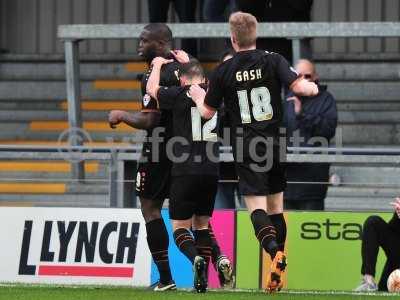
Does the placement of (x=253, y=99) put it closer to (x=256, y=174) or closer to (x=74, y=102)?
(x=256, y=174)

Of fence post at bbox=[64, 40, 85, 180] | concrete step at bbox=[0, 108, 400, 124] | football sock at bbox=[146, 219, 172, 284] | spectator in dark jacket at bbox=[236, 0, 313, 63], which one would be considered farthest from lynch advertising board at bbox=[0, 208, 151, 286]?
concrete step at bbox=[0, 108, 400, 124]

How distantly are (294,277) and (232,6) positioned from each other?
5.06m

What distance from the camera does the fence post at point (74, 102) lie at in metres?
15.6

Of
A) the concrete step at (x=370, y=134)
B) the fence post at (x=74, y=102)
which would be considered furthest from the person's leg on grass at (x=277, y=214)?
the concrete step at (x=370, y=134)

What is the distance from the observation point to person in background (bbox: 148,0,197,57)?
56.0 ft

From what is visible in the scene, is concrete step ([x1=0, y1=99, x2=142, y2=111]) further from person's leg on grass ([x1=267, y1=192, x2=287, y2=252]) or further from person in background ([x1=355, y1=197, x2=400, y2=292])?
person's leg on grass ([x1=267, y1=192, x2=287, y2=252])

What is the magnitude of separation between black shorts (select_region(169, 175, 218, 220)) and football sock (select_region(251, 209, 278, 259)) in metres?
0.63

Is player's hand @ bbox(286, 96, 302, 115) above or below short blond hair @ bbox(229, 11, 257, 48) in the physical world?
below

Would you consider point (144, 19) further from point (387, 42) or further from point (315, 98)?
point (315, 98)

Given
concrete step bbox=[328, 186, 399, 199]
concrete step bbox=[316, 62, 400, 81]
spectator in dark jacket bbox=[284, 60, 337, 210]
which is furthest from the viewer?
concrete step bbox=[316, 62, 400, 81]

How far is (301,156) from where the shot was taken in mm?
13195

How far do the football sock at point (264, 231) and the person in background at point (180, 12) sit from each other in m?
6.83

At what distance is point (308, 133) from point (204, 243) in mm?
2901

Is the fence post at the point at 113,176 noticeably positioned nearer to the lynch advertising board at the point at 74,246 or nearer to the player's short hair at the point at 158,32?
the lynch advertising board at the point at 74,246
